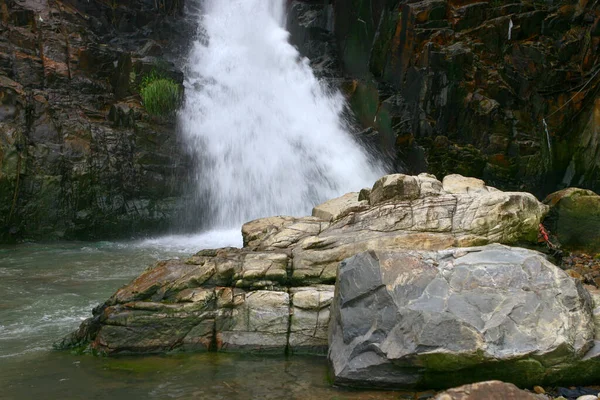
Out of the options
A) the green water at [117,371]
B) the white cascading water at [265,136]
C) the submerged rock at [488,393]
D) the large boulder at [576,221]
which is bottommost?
the green water at [117,371]

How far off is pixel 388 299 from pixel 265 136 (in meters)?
11.9

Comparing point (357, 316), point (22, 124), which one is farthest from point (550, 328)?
point (22, 124)

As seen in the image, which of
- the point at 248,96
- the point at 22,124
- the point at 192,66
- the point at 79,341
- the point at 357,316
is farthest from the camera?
the point at 192,66

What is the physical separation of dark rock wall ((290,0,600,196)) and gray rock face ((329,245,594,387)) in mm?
8695

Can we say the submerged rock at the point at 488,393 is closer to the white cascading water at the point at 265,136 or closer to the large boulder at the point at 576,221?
the large boulder at the point at 576,221

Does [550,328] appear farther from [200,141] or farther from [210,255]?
[200,141]

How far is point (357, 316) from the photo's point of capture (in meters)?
5.00

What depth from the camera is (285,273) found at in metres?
6.24

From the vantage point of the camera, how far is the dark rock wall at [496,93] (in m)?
13.5

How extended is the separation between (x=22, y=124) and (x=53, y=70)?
8.86 feet

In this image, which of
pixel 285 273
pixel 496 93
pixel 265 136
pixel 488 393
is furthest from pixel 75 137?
pixel 488 393

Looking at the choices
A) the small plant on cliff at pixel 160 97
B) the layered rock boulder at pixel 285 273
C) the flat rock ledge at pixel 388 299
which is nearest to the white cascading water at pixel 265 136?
the small plant on cliff at pixel 160 97

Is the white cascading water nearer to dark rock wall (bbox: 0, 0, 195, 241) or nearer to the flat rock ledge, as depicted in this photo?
dark rock wall (bbox: 0, 0, 195, 241)

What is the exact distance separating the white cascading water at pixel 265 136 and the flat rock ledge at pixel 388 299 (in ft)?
22.6
